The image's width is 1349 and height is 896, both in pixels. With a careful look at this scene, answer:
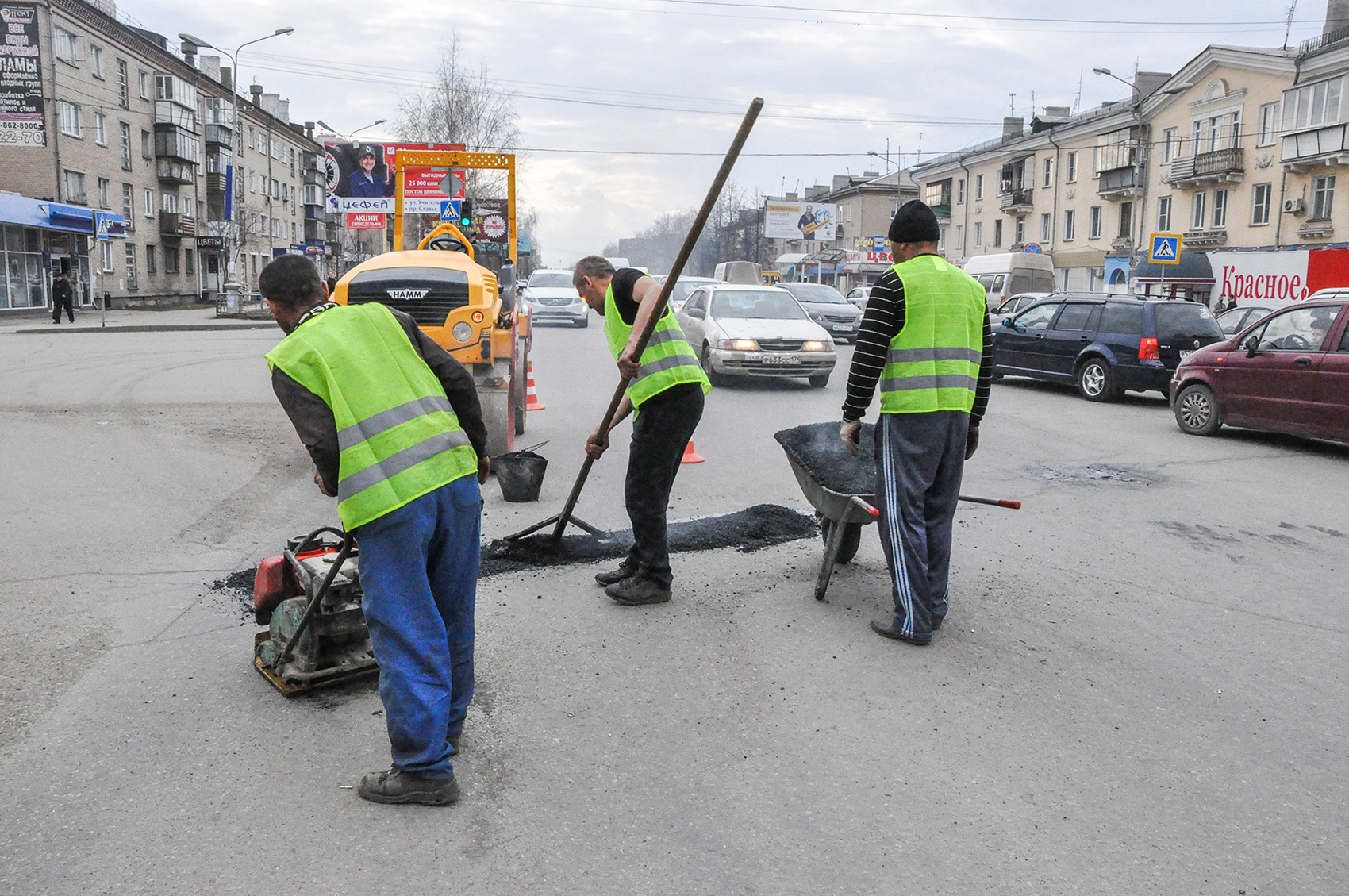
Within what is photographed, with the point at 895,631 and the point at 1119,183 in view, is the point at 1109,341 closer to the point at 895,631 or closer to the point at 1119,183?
the point at 895,631

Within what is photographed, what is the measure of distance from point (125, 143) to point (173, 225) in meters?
4.70

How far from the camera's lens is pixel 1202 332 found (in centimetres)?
1442

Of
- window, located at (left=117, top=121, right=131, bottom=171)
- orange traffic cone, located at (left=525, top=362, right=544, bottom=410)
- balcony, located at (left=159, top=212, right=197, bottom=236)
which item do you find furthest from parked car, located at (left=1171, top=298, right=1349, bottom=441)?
balcony, located at (left=159, top=212, right=197, bottom=236)

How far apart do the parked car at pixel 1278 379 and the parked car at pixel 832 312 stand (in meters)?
13.0

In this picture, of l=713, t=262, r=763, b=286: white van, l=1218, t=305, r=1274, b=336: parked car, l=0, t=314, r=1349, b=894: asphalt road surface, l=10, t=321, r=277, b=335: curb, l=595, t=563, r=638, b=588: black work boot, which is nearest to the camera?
l=0, t=314, r=1349, b=894: asphalt road surface

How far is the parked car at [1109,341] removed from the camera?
14367 mm

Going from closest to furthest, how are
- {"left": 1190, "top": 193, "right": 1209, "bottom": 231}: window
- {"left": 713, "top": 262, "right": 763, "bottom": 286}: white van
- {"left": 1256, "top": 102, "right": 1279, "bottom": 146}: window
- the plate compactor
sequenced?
the plate compactor
{"left": 713, "top": 262, "right": 763, "bottom": 286}: white van
{"left": 1256, "top": 102, "right": 1279, "bottom": 146}: window
{"left": 1190, "top": 193, "right": 1209, "bottom": 231}: window

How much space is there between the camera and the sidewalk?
26.3 m

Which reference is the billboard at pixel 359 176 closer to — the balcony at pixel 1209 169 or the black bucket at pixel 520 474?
the black bucket at pixel 520 474

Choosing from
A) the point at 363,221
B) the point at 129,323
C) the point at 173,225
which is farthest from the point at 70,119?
the point at 363,221

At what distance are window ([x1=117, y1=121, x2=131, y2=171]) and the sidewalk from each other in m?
10.7

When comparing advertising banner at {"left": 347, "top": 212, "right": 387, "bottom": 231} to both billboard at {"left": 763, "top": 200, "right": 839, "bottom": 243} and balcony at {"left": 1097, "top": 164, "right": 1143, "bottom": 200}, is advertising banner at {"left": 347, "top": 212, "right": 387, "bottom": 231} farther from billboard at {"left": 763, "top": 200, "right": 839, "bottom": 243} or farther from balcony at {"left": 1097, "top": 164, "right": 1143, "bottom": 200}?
billboard at {"left": 763, "top": 200, "right": 839, "bottom": 243}

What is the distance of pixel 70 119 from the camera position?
1617 inches

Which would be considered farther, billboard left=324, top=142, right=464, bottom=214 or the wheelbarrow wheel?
billboard left=324, top=142, right=464, bottom=214
